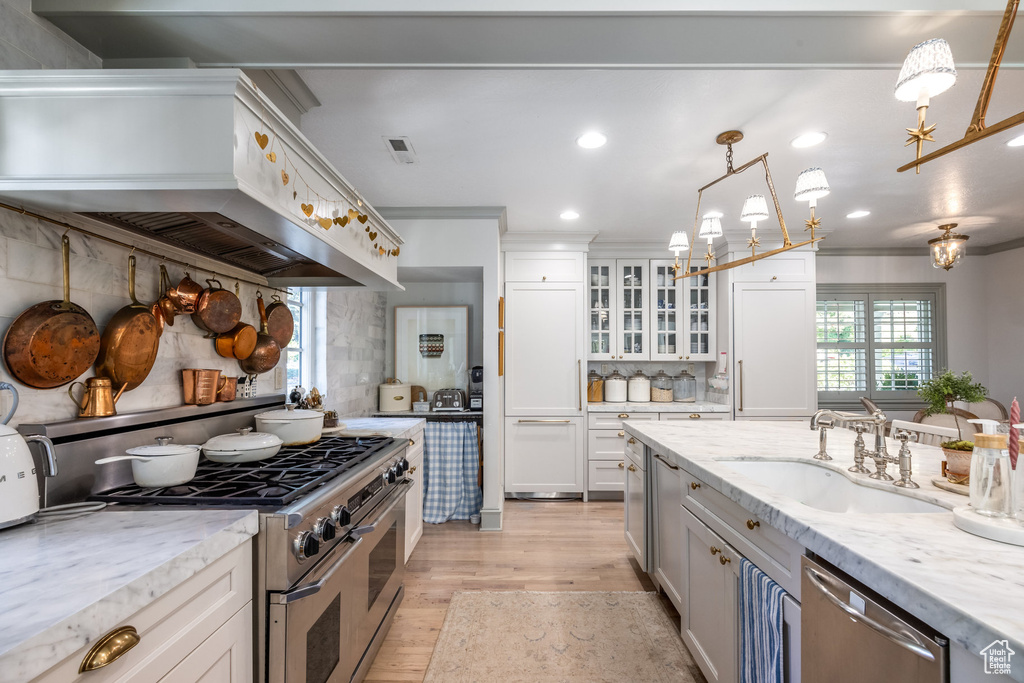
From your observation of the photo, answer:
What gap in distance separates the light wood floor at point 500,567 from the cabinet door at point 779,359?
1.74 metres

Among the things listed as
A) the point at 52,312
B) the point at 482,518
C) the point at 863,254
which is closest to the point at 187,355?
the point at 52,312

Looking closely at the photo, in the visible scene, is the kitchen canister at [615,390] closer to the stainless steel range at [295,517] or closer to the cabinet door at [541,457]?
the cabinet door at [541,457]

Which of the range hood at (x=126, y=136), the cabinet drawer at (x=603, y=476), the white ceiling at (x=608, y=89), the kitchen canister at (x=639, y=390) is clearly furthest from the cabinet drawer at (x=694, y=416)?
the range hood at (x=126, y=136)

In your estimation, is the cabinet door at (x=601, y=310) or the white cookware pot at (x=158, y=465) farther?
the cabinet door at (x=601, y=310)

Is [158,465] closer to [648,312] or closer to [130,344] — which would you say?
[130,344]

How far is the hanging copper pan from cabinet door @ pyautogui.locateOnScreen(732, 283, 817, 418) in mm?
4509

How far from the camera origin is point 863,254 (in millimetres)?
5047

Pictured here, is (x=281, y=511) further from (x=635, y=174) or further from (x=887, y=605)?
(x=635, y=174)

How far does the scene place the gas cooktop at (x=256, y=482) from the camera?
128 cm

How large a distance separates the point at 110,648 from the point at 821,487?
2142mm

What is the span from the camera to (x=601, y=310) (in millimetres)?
4910

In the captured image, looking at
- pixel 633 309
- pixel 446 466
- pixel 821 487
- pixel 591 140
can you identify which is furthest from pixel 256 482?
pixel 633 309

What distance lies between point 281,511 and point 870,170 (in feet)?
11.6

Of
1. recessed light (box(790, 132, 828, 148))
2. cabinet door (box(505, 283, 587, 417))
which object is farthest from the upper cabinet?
recessed light (box(790, 132, 828, 148))
